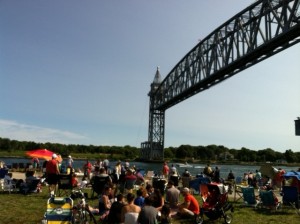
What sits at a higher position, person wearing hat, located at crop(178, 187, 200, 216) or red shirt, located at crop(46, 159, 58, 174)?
red shirt, located at crop(46, 159, 58, 174)

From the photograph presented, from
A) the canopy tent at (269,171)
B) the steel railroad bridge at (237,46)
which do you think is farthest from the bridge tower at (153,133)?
the canopy tent at (269,171)

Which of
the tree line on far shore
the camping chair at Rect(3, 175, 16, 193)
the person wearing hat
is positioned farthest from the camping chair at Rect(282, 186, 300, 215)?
the tree line on far shore

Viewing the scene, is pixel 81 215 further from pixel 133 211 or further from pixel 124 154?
pixel 124 154

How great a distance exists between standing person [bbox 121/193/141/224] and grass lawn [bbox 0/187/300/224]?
3.07 meters

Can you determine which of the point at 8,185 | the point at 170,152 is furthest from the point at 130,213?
the point at 170,152

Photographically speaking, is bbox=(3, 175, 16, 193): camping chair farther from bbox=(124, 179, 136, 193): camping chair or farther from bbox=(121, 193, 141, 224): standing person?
bbox=(121, 193, 141, 224): standing person

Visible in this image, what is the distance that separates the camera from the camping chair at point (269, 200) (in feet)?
49.6

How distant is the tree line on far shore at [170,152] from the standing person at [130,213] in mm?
133557

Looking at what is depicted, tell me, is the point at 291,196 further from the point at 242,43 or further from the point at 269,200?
the point at 242,43

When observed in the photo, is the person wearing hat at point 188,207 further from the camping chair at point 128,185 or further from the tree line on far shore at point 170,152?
the tree line on far shore at point 170,152

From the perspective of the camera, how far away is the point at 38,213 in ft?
41.3

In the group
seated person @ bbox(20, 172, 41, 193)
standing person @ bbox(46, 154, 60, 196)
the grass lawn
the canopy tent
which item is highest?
the canopy tent

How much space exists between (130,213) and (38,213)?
4982 millimetres

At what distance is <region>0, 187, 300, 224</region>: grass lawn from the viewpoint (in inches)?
469
